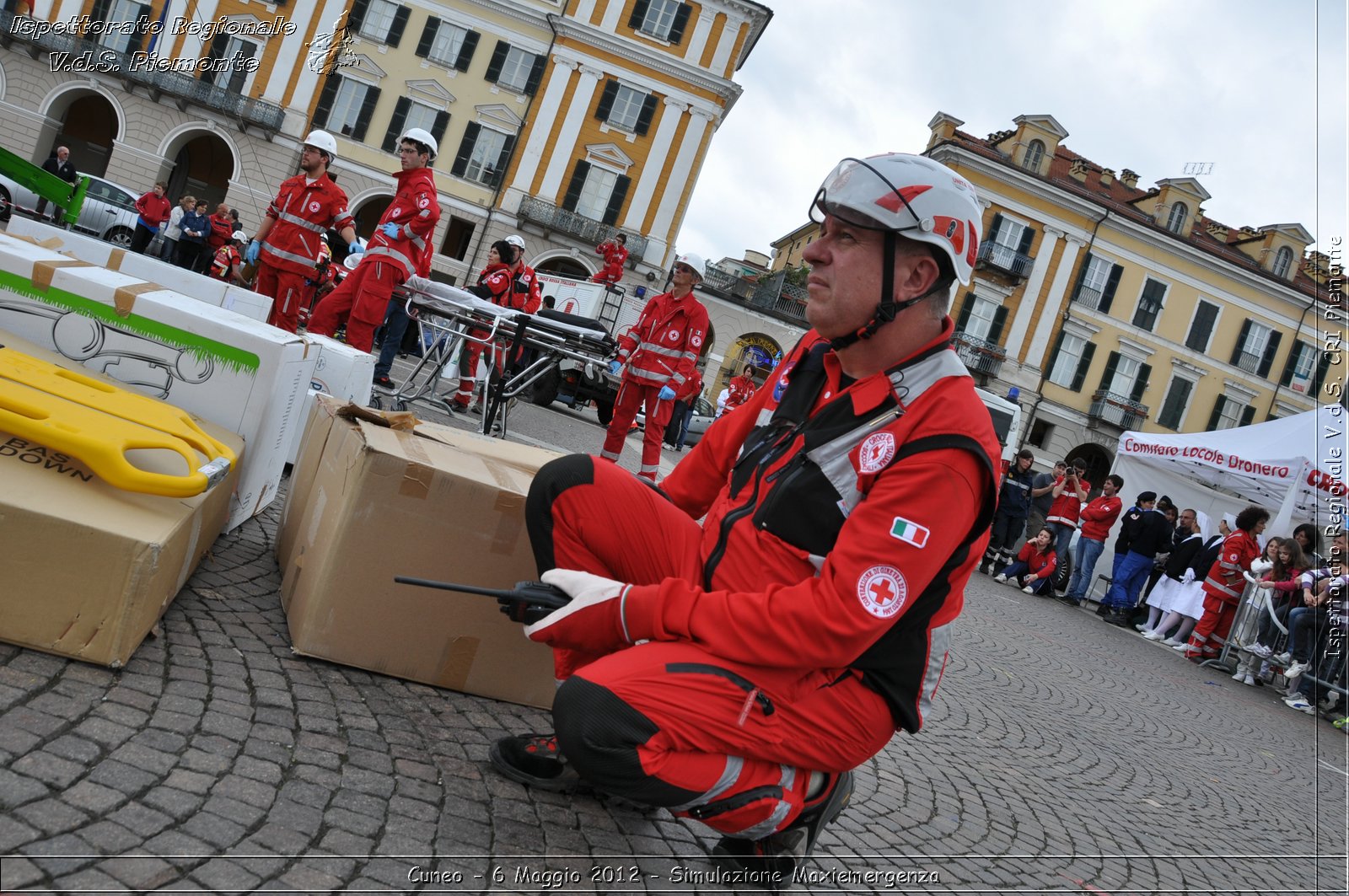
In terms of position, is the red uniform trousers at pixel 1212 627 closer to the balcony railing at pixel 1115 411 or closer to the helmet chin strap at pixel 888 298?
the helmet chin strap at pixel 888 298

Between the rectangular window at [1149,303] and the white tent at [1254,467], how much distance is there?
29660 mm

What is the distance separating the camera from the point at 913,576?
85.9 inches

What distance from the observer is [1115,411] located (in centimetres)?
4488

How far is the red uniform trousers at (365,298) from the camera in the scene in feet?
25.7

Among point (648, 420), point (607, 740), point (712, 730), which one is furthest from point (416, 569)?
point (648, 420)

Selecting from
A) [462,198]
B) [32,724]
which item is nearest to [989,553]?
[32,724]

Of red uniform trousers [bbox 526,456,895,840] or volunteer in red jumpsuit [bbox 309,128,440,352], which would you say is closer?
red uniform trousers [bbox 526,456,895,840]

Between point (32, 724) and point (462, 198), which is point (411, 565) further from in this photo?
point (462, 198)

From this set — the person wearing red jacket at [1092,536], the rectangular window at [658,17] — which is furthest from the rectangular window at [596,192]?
the person wearing red jacket at [1092,536]

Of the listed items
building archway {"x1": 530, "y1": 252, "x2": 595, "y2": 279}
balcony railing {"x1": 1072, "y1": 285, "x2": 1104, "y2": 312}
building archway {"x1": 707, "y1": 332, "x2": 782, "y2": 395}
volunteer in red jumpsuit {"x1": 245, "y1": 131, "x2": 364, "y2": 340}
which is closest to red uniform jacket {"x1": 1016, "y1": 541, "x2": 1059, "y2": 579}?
volunteer in red jumpsuit {"x1": 245, "y1": 131, "x2": 364, "y2": 340}

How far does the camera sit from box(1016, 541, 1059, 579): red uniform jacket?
15.3 metres

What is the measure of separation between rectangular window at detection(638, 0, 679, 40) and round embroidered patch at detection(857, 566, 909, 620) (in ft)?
133

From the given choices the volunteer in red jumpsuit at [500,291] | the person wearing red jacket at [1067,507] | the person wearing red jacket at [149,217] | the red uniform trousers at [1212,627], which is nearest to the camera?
the volunteer in red jumpsuit at [500,291]

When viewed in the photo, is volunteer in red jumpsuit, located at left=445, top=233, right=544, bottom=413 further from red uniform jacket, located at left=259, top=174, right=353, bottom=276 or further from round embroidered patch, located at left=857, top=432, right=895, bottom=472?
round embroidered patch, located at left=857, top=432, right=895, bottom=472
